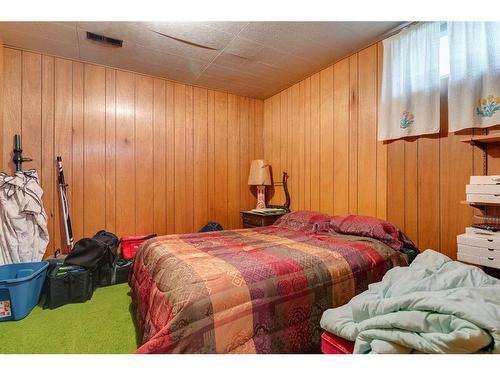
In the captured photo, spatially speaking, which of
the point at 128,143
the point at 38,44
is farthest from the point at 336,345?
the point at 38,44

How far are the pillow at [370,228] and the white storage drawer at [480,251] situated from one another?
1.34 ft

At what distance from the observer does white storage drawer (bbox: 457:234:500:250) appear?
1512 mm

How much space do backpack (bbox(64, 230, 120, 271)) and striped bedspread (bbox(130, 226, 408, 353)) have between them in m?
0.64

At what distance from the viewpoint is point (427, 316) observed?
2.80 feet

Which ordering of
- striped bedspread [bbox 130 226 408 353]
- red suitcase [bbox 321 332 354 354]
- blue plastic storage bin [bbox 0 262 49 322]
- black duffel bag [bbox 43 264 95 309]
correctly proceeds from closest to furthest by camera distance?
1. red suitcase [bbox 321 332 354 354]
2. striped bedspread [bbox 130 226 408 353]
3. blue plastic storage bin [bbox 0 262 49 322]
4. black duffel bag [bbox 43 264 95 309]

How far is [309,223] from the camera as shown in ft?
8.46

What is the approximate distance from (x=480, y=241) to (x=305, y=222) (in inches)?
52.9

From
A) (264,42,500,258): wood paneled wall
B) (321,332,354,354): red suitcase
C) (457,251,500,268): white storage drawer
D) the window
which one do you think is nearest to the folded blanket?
(321,332,354,354): red suitcase

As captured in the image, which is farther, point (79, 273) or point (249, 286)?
point (79, 273)

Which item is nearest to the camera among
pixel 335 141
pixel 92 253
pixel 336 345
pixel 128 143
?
pixel 336 345

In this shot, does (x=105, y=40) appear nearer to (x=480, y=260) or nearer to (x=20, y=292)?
(x=20, y=292)

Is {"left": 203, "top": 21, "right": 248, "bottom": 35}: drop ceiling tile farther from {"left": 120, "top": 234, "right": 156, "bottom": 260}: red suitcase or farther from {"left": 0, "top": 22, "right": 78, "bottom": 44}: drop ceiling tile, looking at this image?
{"left": 120, "top": 234, "right": 156, "bottom": 260}: red suitcase
